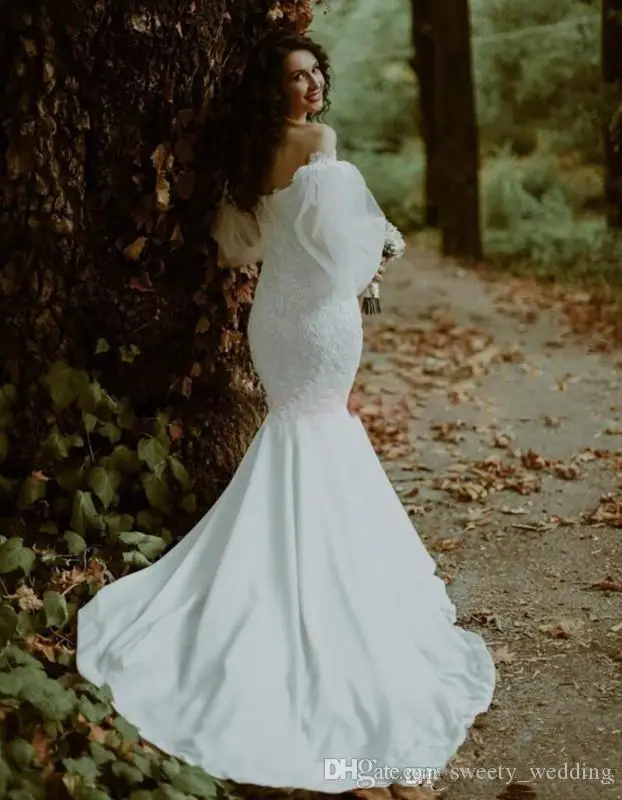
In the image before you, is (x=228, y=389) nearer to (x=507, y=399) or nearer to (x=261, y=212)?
(x=261, y=212)

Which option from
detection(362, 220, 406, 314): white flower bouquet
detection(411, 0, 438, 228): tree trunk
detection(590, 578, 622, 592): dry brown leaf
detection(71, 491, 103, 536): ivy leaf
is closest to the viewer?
detection(362, 220, 406, 314): white flower bouquet

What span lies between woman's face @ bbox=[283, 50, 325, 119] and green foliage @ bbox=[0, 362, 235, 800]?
121 centimetres

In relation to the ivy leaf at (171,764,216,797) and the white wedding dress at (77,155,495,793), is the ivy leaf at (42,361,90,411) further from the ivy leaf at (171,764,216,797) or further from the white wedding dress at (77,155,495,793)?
the ivy leaf at (171,764,216,797)

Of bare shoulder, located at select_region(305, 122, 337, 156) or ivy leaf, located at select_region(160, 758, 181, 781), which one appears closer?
ivy leaf, located at select_region(160, 758, 181, 781)

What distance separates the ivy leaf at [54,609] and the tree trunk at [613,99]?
7.27 m

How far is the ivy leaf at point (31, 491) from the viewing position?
3742 mm

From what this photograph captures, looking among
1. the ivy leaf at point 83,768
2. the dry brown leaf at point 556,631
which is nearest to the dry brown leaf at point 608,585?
the dry brown leaf at point 556,631

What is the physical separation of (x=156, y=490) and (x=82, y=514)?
272mm

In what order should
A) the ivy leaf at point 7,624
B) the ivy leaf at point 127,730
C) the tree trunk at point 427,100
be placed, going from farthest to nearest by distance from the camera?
Answer: the tree trunk at point 427,100 < the ivy leaf at point 7,624 < the ivy leaf at point 127,730

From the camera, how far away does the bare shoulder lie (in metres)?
3.27

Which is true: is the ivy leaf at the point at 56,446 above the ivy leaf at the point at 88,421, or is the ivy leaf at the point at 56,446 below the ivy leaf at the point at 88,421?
below

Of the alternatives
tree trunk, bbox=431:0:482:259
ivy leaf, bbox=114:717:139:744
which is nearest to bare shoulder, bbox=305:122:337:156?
ivy leaf, bbox=114:717:139:744

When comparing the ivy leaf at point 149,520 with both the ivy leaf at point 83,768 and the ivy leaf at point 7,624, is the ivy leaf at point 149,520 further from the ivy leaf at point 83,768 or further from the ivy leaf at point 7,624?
the ivy leaf at point 83,768

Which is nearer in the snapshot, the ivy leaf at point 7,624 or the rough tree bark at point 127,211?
the ivy leaf at point 7,624
